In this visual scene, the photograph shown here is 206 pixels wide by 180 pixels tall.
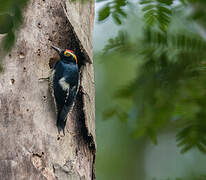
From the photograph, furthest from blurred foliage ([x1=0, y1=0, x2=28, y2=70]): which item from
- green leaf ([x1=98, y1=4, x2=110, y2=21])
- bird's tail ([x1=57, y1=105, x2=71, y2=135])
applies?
bird's tail ([x1=57, y1=105, x2=71, y2=135])

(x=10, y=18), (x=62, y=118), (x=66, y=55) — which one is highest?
(x=66, y=55)

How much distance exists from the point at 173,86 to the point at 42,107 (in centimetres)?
118

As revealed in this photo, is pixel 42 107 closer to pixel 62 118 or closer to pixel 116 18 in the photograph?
pixel 62 118

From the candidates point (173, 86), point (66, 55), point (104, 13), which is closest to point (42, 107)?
point (66, 55)

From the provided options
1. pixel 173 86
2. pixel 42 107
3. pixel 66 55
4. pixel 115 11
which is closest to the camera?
pixel 173 86

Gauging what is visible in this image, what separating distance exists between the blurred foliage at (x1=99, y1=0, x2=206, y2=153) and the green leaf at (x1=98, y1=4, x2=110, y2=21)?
11 cm

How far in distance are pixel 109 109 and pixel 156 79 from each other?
15 cm

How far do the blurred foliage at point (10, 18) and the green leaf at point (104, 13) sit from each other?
0.62 feet

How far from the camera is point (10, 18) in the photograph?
650 millimetres

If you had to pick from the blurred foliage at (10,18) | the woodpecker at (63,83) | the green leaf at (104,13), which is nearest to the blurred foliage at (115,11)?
the green leaf at (104,13)

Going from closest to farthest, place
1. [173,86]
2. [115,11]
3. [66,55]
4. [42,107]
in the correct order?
1. [173,86]
2. [115,11]
3. [42,107]
4. [66,55]

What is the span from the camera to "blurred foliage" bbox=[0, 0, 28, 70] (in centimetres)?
58

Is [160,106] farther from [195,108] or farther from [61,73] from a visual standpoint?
[61,73]

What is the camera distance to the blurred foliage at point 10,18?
0.58m
